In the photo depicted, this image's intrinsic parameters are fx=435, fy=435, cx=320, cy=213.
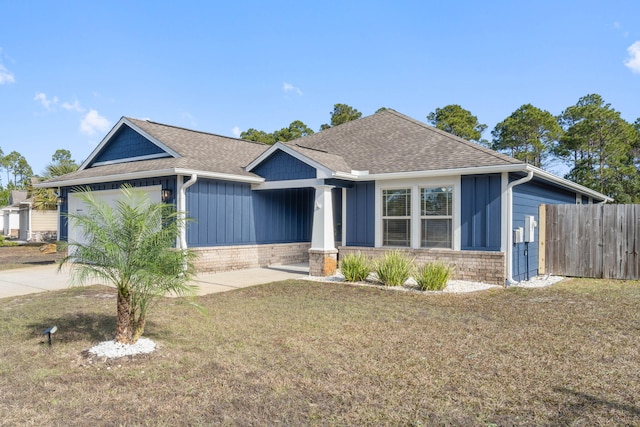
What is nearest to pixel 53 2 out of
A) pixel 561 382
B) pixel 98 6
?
pixel 98 6

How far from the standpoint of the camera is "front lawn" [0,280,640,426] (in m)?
3.44

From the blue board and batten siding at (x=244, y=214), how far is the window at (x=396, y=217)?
3.91m

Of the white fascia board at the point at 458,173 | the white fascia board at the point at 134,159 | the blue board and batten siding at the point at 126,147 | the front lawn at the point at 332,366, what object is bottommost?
the front lawn at the point at 332,366

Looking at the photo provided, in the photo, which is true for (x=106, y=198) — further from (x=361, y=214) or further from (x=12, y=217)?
(x=12, y=217)

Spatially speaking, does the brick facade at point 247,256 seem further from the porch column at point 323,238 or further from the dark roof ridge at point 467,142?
the dark roof ridge at point 467,142

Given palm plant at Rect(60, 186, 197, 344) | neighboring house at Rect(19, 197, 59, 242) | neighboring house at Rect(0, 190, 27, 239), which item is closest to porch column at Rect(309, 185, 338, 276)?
palm plant at Rect(60, 186, 197, 344)

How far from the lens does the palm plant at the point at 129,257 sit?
4.71 m

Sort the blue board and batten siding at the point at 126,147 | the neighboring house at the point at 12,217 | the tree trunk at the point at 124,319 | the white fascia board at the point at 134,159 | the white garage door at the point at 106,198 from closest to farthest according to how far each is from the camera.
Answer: the tree trunk at the point at 124,319 < the white garage door at the point at 106,198 < the white fascia board at the point at 134,159 < the blue board and batten siding at the point at 126,147 < the neighboring house at the point at 12,217

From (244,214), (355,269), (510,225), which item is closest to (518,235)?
(510,225)

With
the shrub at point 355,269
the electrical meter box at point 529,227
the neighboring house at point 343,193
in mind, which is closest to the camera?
the neighboring house at point 343,193

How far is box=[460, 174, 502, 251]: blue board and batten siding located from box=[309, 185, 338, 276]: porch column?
3.34 m

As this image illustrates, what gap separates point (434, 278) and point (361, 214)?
11.3 ft

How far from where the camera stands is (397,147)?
1291 centimetres

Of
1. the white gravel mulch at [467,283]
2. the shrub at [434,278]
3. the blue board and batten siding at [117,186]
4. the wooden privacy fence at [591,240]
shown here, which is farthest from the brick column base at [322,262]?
the wooden privacy fence at [591,240]
